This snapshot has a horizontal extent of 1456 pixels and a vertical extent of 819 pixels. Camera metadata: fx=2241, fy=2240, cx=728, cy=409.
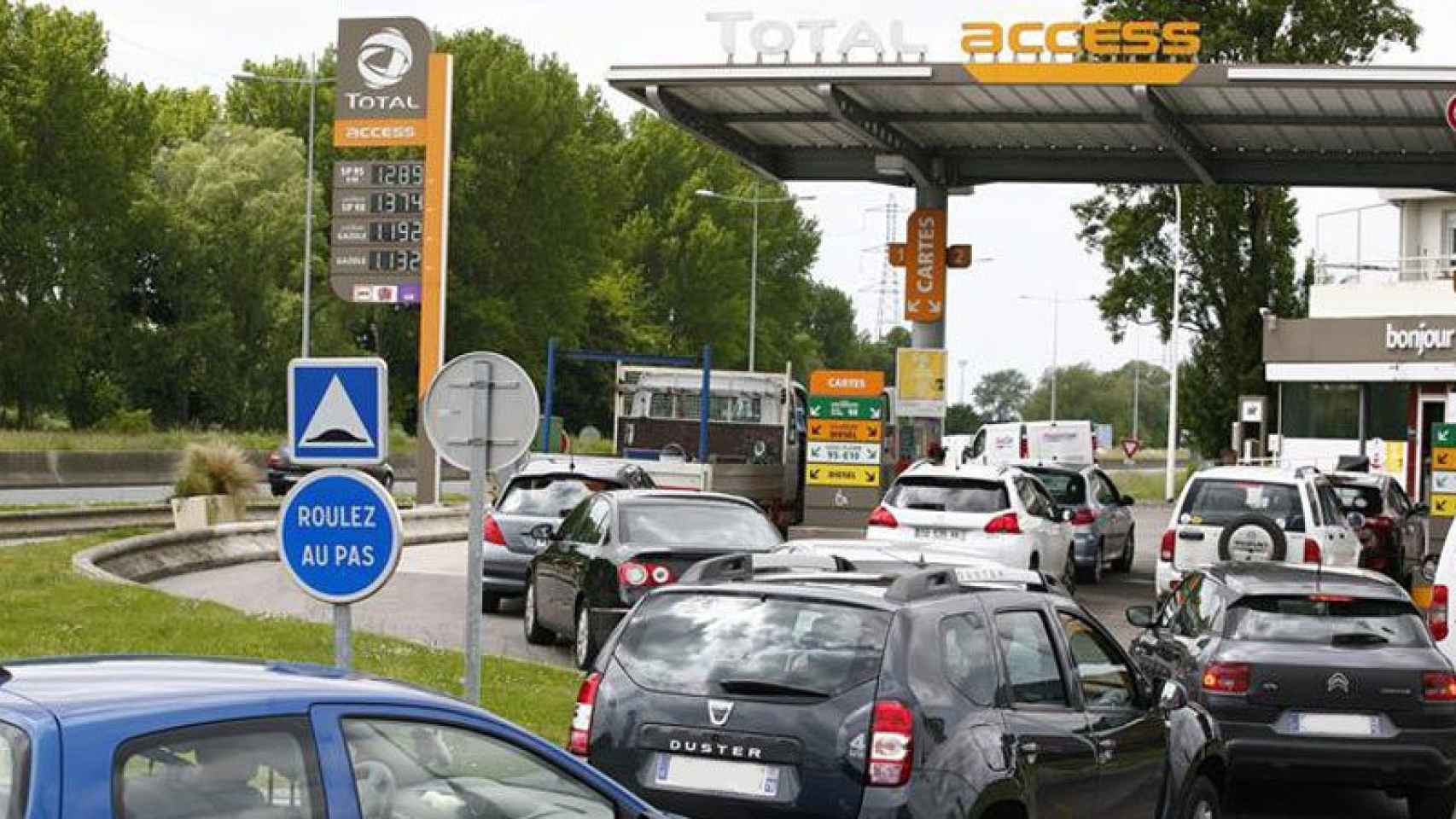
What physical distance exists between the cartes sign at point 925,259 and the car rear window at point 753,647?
30237 millimetres

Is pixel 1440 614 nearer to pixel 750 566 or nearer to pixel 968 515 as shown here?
pixel 750 566

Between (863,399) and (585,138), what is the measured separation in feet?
176

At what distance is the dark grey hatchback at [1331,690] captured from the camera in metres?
12.4

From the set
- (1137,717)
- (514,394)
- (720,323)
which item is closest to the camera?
(1137,717)

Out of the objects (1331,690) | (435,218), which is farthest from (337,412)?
(435,218)

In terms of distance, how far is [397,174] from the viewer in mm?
40375

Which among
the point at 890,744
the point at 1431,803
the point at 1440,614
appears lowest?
the point at 1431,803

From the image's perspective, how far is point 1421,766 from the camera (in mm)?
12336

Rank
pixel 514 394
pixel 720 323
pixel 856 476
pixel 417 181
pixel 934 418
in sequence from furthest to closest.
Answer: pixel 720 323
pixel 417 181
pixel 934 418
pixel 856 476
pixel 514 394

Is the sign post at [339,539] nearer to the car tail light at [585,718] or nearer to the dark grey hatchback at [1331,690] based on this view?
the car tail light at [585,718]

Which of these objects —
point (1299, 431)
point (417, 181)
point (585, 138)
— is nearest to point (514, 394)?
point (417, 181)

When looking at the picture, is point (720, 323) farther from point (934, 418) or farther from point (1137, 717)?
point (1137, 717)

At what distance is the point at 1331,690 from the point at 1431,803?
93cm

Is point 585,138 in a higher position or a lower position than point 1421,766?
higher
